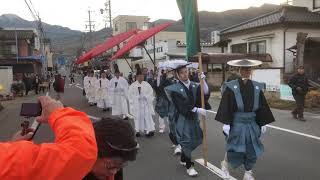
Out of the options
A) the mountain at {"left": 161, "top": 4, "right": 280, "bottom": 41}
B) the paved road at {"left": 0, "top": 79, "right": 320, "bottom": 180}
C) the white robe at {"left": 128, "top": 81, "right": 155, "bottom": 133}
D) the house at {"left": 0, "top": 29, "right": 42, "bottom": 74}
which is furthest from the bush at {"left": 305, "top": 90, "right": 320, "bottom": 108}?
the mountain at {"left": 161, "top": 4, "right": 280, "bottom": 41}

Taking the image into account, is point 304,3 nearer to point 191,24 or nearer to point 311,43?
point 311,43

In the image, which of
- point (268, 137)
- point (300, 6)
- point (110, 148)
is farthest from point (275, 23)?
point (110, 148)

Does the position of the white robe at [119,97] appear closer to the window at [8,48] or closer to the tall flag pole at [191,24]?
the tall flag pole at [191,24]

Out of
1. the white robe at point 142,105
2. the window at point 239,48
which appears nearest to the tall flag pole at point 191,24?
the white robe at point 142,105

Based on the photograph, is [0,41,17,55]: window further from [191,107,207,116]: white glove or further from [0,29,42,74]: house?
[191,107,207,116]: white glove

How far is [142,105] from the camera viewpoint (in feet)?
35.4

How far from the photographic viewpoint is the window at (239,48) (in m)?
29.7

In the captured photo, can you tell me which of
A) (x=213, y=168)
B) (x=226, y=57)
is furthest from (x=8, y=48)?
(x=213, y=168)

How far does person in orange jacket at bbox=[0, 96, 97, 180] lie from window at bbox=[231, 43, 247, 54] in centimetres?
2856

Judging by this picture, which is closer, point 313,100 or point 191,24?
point 191,24

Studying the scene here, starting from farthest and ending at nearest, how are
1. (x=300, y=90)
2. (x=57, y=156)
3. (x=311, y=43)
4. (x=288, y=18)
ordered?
1. (x=288, y=18)
2. (x=311, y=43)
3. (x=300, y=90)
4. (x=57, y=156)

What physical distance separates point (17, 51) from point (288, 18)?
31.3 metres

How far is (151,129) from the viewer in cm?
1041

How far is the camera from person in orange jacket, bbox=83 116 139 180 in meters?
1.79
